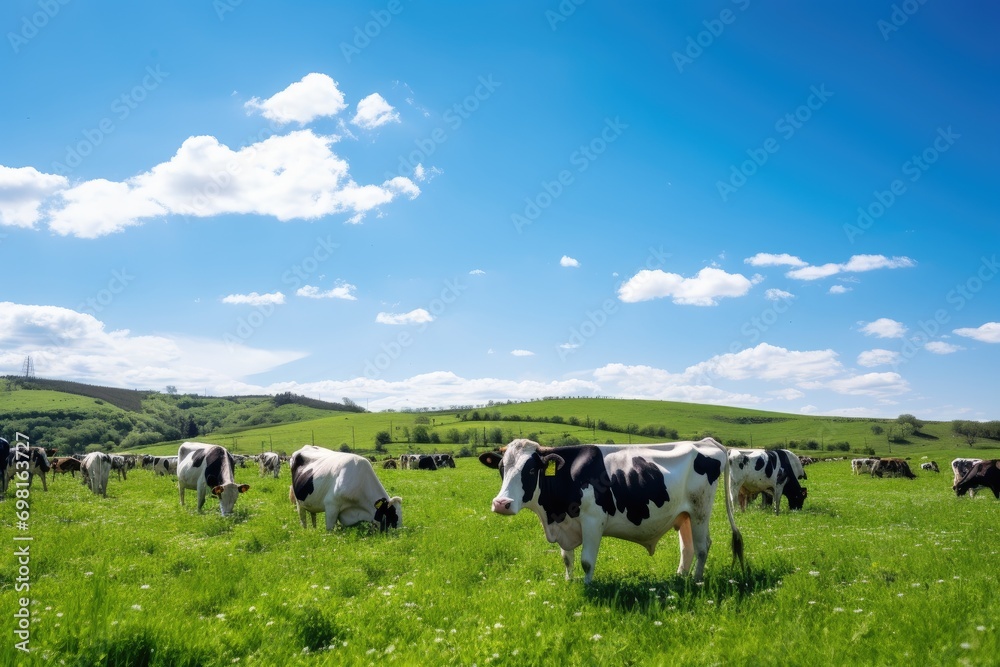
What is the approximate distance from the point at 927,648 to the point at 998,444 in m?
140

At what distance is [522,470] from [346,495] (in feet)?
24.9

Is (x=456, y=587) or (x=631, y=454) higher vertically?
(x=631, y=454)

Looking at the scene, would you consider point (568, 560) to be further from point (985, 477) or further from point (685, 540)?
point (985, 477)

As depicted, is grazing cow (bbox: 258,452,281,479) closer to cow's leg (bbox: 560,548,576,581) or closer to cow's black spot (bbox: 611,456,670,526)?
cow's leg (bbox: 560,548,576,581)

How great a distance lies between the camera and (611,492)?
9.43 m

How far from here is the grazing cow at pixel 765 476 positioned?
20.2m

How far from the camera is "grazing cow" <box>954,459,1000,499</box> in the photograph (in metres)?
26.1

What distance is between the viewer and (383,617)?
738cm

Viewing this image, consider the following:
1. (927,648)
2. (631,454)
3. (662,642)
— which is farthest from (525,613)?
(927,648)

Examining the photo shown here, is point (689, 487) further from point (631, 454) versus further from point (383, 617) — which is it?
point (383, 617)

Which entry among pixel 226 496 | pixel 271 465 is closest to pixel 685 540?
pixel 226 496

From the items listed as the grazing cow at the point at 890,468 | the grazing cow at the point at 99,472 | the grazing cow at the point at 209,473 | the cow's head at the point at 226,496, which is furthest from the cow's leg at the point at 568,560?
the grazing cow at the point at 890,468

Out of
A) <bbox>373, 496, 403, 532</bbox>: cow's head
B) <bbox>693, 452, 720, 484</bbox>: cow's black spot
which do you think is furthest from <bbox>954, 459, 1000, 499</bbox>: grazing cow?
<bbox>373, 496, 403, 532</bbox>: cow's head

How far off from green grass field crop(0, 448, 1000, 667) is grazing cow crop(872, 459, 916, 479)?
37.9m
